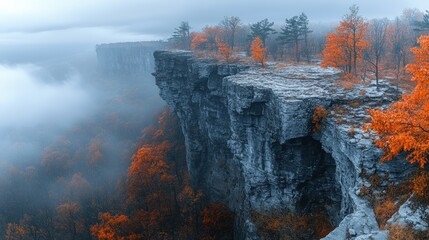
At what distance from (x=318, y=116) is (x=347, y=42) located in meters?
13.9

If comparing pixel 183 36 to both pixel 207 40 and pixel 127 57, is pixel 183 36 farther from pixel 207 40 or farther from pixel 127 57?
pixel 127 57

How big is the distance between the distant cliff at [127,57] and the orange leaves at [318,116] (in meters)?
99.9

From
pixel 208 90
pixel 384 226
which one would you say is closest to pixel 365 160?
pixel 384 226

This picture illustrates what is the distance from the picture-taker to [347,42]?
107 ft

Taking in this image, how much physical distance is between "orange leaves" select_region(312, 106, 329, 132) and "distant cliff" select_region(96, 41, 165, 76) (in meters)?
99.9

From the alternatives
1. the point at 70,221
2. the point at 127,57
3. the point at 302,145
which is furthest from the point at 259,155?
the point at 127,57

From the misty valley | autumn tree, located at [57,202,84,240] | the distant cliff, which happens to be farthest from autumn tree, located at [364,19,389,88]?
the distant cliff

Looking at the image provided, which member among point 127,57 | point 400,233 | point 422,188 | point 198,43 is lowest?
point 400,233

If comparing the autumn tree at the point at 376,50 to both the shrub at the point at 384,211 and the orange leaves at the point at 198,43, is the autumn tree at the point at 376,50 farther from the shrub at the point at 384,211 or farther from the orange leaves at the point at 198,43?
the orange leaves at the point at 198,43

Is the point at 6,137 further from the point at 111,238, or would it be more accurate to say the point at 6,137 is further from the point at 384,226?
the point at 384,226

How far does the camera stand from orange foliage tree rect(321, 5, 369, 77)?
103ft

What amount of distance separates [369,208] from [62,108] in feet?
497

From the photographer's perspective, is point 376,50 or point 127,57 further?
point 127,57

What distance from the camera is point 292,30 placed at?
54.2 m
